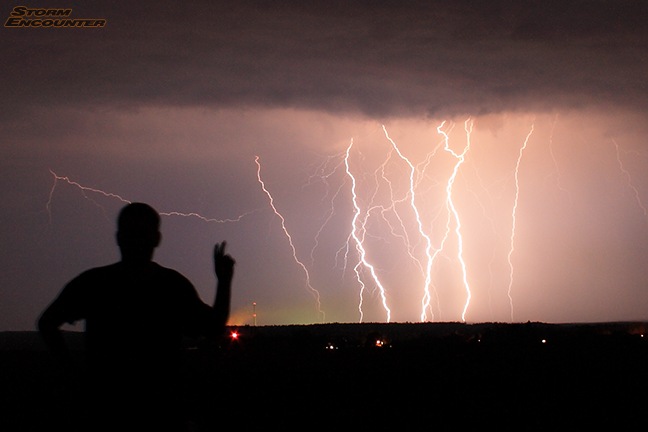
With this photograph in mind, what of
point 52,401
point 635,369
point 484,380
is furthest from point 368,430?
point 635,369

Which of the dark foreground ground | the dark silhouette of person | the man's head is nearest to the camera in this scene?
the dark silhouette of person

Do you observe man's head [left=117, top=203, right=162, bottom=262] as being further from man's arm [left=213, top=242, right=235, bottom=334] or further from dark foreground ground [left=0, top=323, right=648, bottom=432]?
dark foreground ground [left=0, top=323, right=648, bottom=432]

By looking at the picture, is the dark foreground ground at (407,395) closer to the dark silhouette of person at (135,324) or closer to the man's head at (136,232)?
the dark silhouette of person at (135,324)

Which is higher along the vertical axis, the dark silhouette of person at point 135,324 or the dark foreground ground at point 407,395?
the dark foreground ground at point 407,395

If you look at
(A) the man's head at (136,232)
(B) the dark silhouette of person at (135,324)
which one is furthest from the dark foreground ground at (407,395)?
(A) the man's head at (136,232)

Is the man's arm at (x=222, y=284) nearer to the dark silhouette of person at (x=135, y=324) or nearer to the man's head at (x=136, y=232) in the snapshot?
the dark silhouette of person at (x=135, y=324)

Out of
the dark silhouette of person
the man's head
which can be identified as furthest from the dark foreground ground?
the man's head

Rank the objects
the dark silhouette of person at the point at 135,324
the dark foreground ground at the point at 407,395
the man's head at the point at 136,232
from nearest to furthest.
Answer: the dark silhouette of person at the point at 135,324 → the man's head at the point at 136,232 → the dark foreground ground at the point at 407,395

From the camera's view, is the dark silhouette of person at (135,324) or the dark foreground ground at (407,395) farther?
the dark foreground ground at (407,395)

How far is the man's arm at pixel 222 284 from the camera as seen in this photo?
14.5 ft

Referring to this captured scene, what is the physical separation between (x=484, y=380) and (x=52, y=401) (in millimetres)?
9498

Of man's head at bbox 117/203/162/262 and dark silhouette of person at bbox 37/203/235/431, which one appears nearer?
dark silhouette of person at bbox 37/203/235/431

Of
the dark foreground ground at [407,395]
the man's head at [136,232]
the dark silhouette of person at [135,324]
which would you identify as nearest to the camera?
the dark silhouette of person at [135,324]

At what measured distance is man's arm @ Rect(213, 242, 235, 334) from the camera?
173 inches
